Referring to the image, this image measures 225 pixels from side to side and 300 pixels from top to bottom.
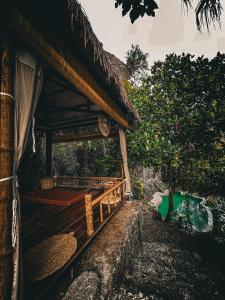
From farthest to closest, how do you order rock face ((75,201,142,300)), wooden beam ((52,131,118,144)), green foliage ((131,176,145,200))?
green foliage ((131,176,145,200)), wooden beam ((52,131,118,144)), rock face ((75,201,142,300))

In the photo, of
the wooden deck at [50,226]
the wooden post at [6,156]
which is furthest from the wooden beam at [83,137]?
the wooden post at [6,156]

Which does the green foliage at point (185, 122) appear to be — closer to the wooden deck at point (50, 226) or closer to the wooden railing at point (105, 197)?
the wooden railing at point (105, 197)

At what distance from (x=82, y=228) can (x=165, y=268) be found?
8.38 ft

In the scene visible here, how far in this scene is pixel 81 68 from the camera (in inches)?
100

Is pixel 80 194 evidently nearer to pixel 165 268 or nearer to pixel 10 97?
pixel 165 268

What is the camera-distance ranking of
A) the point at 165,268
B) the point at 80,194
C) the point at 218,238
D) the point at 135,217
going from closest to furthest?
the point at 165,268 → the point at 135,217 → the point at 80,194 → the point at 218,238

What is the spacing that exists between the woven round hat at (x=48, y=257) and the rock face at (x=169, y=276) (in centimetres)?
106

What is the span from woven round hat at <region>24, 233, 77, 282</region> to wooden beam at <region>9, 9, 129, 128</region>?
2508mm

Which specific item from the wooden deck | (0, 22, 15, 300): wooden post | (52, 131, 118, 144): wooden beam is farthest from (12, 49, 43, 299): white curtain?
(52, 131, 118, 144): wooden beam

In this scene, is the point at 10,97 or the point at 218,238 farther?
the point at 218,238

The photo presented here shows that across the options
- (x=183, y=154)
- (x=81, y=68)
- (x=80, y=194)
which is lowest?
(x=80, y=194)

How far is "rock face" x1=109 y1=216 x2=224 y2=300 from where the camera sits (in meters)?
3.37

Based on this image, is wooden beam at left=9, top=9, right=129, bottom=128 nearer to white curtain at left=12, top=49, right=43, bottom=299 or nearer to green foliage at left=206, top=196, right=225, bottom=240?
white curtain at left=12, top=49, right=43, bottom=299

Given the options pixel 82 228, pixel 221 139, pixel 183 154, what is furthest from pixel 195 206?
pixel 82 228
